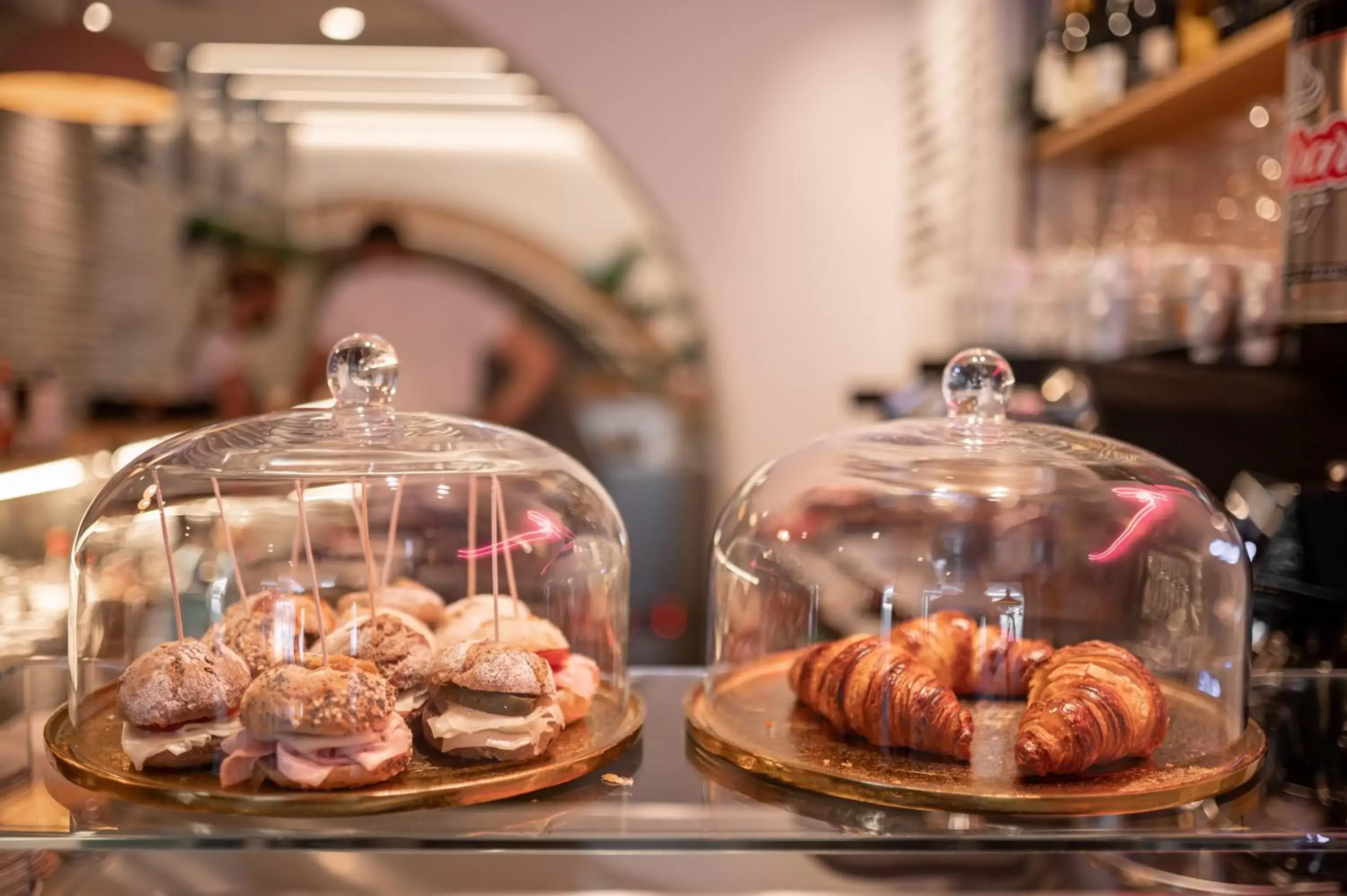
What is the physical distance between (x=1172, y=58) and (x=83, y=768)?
81.3 inches

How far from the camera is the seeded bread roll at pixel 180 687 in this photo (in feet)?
2.27

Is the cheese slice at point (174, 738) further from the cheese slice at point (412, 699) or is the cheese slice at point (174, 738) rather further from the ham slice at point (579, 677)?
the ham slice at point (579, 677)

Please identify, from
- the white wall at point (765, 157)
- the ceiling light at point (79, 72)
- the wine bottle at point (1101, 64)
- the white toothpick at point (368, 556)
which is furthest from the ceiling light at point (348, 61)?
the white toothpick at point (368, 556)

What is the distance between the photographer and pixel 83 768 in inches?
26.8

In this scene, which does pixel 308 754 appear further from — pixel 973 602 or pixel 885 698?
pixel 973 602

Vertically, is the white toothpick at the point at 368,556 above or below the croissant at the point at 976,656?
above

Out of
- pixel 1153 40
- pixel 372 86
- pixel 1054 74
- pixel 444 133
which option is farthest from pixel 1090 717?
pixel 444 133

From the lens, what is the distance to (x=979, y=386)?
2.93ft

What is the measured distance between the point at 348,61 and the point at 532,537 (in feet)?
21.4

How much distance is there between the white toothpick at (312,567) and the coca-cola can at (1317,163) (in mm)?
771

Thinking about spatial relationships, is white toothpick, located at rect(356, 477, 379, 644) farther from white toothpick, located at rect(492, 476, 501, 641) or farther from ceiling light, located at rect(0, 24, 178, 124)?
ceiling light, located at rect(0, 24, 178, 124)

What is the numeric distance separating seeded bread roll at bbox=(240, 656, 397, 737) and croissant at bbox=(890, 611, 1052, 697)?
34cm

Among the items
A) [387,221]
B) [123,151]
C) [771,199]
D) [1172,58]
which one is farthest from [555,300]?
[1172,58]

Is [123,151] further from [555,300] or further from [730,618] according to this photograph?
[730,618]
